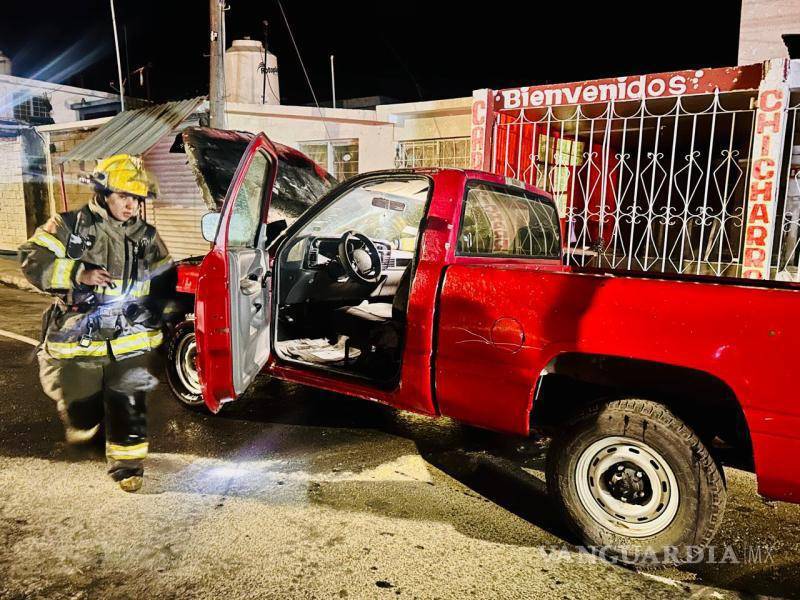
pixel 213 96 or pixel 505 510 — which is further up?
pixel 213 96

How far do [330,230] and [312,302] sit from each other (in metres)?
0.93

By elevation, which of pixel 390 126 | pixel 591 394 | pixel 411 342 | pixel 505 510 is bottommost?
pixel 505 510

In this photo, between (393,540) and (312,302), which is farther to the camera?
(312,302)

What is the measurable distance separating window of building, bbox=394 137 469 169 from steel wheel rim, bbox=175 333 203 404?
519cm

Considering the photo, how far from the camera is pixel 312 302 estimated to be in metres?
4.98

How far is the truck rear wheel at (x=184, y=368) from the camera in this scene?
4.62 metres

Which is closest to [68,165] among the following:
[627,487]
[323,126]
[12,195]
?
[12,195]

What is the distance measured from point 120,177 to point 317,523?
2.20 meters

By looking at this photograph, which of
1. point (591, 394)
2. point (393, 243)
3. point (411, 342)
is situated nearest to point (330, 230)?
point (393, 243)

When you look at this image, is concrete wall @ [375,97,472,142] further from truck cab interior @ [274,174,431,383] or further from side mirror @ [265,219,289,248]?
side mirror @ [265,219,289,248]

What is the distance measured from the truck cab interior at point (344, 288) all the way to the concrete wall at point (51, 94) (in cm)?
1596

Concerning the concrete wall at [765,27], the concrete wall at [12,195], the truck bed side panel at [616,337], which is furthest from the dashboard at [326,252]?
the concrete wall at [12,195]

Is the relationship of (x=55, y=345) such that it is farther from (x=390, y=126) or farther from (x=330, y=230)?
(x=390, y=126)

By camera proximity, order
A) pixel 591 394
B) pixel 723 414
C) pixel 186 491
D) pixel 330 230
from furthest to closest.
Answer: pixel 330 230
pixel 186 491
pixel 591 394
pixel 723 414
